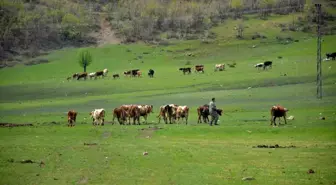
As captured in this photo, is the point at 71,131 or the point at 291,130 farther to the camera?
the point at 71,131

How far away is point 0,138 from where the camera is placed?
114 feet

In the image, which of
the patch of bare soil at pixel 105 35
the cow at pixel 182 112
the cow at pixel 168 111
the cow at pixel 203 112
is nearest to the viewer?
the cow at pixel 203 112

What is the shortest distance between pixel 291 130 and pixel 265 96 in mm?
21033

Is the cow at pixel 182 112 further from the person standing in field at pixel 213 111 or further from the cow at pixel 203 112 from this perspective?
the person standing in field at pixel 213 111

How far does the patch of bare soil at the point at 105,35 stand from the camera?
139 metres

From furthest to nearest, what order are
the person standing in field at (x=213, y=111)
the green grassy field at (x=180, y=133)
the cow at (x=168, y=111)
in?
the cow at (x=168, y=111)
the person standing in field at (x=213, y=111)
the green grassy field at (x=180, y=133)

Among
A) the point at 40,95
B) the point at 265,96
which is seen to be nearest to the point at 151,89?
the point at 40,95

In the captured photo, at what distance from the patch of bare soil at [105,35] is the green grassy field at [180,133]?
1862 inches

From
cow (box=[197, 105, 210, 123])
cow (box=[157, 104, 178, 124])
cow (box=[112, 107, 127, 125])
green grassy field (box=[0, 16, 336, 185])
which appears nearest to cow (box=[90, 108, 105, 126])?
green grassy field (box=[0, 16, 336, 185])

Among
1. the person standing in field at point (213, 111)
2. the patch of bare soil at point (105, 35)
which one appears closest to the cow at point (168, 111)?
the person standing in field at point (213, 111)

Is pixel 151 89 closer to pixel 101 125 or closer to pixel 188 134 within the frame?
pixel 101 125

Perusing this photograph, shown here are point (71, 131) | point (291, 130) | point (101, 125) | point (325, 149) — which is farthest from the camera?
point (101, 125)

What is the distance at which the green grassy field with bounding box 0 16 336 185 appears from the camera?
2188 centimetres

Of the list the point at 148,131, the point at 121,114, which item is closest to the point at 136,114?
the point at 121,114
